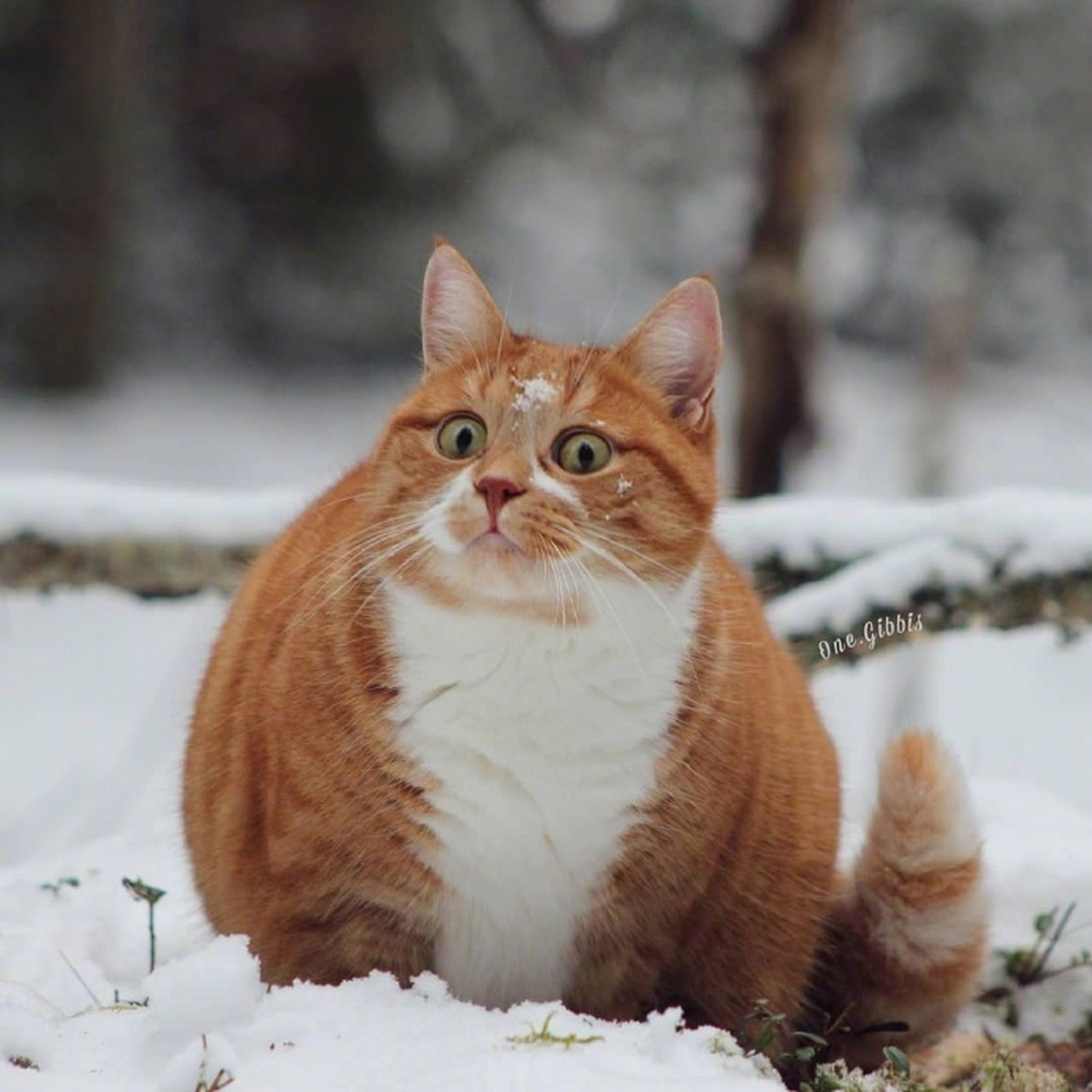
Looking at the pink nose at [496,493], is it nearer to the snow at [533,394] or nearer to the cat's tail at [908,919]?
the snow at [533,394]

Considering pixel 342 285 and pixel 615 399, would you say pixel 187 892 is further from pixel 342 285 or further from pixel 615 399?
pixel 342 285

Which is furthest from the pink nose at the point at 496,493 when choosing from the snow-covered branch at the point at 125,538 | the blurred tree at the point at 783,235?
the blurred tree at the point at 783,235

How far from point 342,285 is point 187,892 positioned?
9.70 meters

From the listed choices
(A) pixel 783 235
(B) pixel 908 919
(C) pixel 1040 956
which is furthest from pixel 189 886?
(A) pixel 783 235

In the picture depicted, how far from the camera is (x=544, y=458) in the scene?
8.38 ft

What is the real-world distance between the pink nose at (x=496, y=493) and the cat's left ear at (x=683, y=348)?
463 millimetres

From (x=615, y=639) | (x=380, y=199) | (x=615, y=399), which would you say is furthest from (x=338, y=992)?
(x=380, y=199)

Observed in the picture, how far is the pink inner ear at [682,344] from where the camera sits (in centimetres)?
271

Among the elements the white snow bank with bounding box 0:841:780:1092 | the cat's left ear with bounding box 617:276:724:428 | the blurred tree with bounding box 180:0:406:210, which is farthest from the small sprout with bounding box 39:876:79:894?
the blurred tree with bounding box 180:0:406:210

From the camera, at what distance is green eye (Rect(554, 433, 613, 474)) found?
2578mm

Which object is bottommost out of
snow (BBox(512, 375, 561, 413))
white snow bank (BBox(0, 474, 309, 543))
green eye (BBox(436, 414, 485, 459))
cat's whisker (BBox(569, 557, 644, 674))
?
white snow bank (BBox(0, 474, 309, 543))

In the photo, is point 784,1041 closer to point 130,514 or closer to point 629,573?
point 629,573

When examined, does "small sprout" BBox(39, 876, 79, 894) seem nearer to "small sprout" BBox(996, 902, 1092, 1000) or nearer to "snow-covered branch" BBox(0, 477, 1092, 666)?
"snow-covered branch" BBox(0, 477, 1092, 666)

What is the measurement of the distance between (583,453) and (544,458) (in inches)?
2.8
